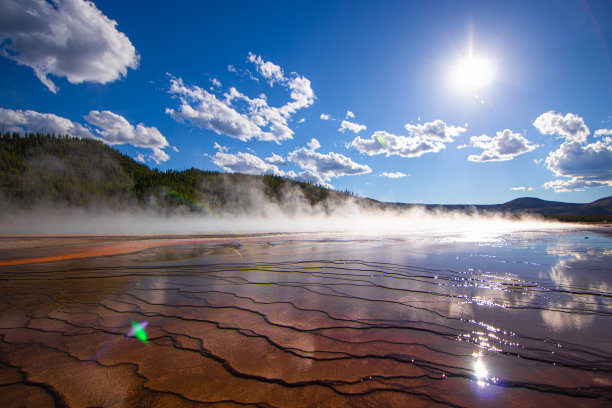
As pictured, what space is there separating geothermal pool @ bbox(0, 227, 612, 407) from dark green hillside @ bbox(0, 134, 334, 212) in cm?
6876

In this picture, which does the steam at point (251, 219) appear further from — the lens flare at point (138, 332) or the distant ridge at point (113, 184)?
the lens flare at point (138, 332)

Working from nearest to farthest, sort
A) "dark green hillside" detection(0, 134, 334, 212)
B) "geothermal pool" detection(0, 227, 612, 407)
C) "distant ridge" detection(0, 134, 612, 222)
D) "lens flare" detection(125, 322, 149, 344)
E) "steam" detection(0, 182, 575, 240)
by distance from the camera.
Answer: "geothermal pool" detection(0, 227, 612, 407) < "lens flare" detection(125, 322, 149, 344) < "steam" detection(0, 182, 575, 240) < "distant ridge" detection(0, 134, 612, 222) < "dark green hillside" detection(0, 134, 334, 212)

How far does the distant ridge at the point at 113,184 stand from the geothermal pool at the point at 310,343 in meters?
68.3

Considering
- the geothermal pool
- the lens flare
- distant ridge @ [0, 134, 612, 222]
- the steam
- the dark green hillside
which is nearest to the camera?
the geothermal pool

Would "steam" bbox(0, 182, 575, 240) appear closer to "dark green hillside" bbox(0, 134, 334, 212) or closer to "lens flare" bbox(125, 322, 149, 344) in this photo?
"dark green hillside" bbox(0, 134, 334, 212)

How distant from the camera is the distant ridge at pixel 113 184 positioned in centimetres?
6272

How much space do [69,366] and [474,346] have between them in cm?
346

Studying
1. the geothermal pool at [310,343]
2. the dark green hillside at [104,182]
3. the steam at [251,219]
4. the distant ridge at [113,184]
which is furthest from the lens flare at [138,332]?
the dark green hillside at [104,182]

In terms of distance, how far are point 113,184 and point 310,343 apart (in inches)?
3830

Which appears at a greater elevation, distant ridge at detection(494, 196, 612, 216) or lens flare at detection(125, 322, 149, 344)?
distant ridge at detection(494, 196, 612, 216)

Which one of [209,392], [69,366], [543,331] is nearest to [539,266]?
[543,331]

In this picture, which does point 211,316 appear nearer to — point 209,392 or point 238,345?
point 238,345

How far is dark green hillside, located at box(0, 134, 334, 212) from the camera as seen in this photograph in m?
63.1

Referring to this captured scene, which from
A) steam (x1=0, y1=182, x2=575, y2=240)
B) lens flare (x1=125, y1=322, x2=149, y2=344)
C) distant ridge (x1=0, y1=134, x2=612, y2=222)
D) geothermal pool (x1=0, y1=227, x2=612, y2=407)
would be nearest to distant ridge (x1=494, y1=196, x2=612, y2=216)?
distant ridge (x1=0, y1=134, x2=612, y2=222)
